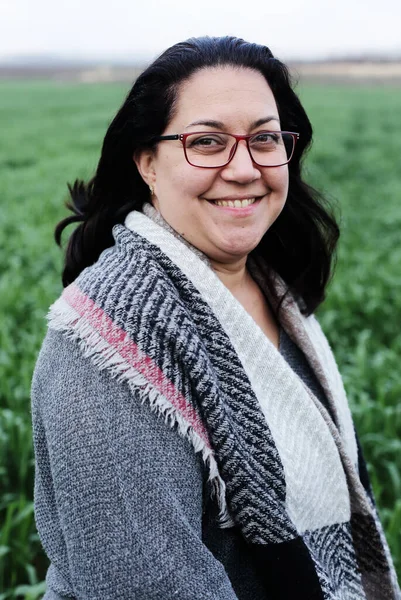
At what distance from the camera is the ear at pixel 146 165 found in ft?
5.49

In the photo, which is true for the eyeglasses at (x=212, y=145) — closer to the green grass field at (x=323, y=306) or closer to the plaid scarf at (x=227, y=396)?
the plaid scarf at (x=227, y=396)

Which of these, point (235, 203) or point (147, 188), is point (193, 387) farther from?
point (147, 188)

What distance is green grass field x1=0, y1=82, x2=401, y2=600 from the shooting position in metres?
3.00

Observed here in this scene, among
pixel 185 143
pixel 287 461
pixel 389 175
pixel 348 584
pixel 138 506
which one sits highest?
pixel 185 143

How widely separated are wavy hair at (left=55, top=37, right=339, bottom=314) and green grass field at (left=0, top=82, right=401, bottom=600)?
Result: 0.74ft

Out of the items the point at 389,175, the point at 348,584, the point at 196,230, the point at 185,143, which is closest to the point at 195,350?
the point at 196,230

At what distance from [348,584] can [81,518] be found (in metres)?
0.79

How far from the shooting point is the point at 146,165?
1.69 m

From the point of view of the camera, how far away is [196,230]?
161 cm

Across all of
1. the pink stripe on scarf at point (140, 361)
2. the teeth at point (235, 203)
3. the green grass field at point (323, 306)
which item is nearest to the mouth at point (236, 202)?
the teeth at point (235, 203)

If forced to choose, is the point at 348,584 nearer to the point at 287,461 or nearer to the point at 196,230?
the point at 287,461

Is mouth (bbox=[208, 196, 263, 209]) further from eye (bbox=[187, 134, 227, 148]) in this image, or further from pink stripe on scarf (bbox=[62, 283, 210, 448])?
pink stripe on scarf (bbox=[62, 283, 210, 448])

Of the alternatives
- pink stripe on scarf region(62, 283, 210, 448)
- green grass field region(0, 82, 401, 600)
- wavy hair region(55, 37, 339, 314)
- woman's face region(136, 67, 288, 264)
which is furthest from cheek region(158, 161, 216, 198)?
green grass field region(0, 82, 401, 600)

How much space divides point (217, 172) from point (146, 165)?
7.8 inches
